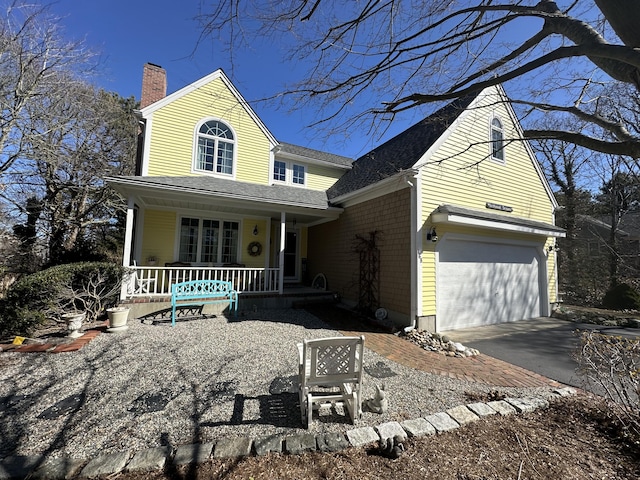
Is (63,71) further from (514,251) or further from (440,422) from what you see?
(514,251)

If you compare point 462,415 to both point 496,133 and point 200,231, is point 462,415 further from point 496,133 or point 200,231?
point 200,231

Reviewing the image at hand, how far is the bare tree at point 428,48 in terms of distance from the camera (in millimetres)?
2945

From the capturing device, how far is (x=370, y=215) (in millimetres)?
8281

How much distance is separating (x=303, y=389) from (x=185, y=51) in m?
4.16

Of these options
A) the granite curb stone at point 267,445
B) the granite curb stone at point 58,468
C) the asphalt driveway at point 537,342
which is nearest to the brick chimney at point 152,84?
the granite curb stone at point 58,468

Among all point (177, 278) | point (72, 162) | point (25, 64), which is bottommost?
point (177, 278)

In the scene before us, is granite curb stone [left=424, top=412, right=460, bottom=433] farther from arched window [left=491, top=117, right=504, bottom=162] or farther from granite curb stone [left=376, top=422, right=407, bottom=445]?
arched window [left=491, top=117, right=504, bottom=162]

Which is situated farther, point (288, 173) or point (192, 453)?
point (288, 173)

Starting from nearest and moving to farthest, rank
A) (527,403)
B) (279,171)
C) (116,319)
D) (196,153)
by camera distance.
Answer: (527,403) < (116,319) < (196,153) < (279,171)

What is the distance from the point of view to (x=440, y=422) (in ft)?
9.11

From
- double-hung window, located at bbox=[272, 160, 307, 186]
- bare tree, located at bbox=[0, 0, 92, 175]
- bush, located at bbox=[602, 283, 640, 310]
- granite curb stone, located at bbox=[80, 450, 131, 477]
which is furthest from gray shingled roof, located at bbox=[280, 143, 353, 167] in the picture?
bush, located at bbox=[602, 283, 640, 310]

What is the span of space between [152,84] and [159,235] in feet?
19.5

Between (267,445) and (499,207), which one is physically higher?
(499,207)

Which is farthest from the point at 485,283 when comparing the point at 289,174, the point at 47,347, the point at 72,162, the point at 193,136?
the point at 72,162
